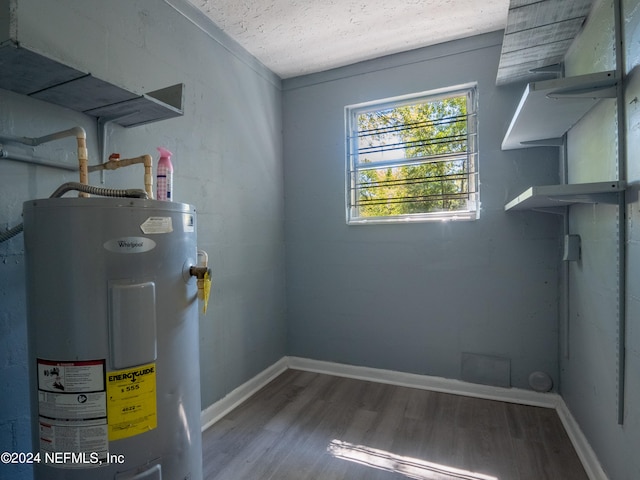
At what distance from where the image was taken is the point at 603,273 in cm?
147

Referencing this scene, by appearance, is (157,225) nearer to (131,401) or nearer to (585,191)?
(131,401)

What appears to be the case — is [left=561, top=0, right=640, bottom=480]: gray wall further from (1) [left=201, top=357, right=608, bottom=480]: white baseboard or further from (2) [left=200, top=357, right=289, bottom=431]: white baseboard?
(2) [left=200, top=357, right=289, bottom=431]: white baseboard

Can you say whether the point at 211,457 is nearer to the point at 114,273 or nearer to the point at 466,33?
the point at 114,273

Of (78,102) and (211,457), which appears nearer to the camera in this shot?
(78,102)

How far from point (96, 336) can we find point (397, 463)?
1.55 m

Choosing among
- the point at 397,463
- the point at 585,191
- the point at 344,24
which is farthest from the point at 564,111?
the point at 397,463

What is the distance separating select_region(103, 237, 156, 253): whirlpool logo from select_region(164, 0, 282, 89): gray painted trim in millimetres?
1610

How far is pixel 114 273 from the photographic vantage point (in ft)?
2.94

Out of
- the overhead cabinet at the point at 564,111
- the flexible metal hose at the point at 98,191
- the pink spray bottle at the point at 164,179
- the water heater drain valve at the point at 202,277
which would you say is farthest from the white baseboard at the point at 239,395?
the overhead cabinet at the point at 564,111

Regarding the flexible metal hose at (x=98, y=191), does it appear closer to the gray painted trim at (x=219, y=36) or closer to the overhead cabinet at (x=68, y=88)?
the overhead cabinet at (x=68, y=88)

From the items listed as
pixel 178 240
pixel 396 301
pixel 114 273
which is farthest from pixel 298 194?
pixel 114 273

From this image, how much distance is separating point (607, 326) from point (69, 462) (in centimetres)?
201

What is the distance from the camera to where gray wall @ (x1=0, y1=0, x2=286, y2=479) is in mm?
1206

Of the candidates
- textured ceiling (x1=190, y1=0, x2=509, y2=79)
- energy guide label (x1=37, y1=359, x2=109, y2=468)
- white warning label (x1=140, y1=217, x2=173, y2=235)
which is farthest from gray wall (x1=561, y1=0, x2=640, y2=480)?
energy guide label (x1=37, y1=359, x2=109, y2=468)
